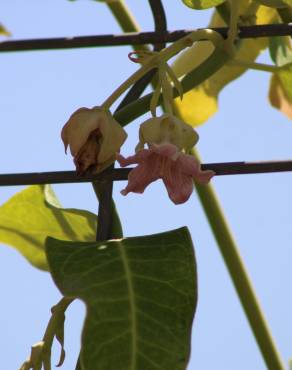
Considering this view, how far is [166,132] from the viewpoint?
61 centimetres

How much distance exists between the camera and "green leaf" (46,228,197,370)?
621 mm

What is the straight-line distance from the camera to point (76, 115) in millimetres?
621

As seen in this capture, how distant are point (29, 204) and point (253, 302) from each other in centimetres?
24

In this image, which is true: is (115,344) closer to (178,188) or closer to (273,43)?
(178,188)

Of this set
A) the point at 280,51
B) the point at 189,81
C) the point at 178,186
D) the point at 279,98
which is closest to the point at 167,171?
the point at 178,186

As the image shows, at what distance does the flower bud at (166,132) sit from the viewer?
0.61 metres

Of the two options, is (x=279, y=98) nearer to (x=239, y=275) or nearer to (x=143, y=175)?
(x=239, y=275)

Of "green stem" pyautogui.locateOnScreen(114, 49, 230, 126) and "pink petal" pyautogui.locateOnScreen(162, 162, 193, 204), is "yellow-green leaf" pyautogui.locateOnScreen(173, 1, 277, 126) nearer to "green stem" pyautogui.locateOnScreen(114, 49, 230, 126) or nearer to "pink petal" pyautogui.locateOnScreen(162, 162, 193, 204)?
"green stem" pyautogui.locateOnScreen(114, 49, 230, 126)

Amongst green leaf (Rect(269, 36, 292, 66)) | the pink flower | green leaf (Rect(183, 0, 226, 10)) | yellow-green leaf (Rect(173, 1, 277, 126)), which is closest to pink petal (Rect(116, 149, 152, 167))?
the pink flower

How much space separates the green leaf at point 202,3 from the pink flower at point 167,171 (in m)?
0.20

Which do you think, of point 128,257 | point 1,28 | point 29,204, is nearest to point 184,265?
point 128,257

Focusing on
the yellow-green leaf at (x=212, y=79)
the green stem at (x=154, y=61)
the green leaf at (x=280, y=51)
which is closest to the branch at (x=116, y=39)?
the green stem at (x=154, y=61)

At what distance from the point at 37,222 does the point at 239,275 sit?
21cm

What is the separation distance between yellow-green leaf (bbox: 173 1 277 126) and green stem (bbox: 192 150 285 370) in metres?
0.14
